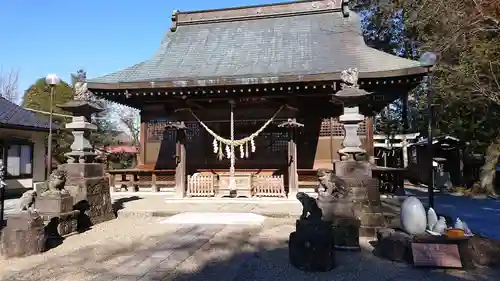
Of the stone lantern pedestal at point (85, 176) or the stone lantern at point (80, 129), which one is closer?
the stone lantern pedestal at point (85, 176)

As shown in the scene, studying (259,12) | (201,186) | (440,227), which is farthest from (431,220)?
(259,12)

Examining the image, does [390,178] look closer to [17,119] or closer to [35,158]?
[17,119]

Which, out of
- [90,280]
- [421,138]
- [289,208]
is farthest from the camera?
[421,138]

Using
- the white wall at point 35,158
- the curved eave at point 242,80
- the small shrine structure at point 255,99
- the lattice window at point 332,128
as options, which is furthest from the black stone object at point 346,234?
the white wall at point 35,158

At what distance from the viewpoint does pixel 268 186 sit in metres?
10.1

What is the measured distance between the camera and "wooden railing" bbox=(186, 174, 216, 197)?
10328 mm

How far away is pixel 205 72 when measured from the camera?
430 inches

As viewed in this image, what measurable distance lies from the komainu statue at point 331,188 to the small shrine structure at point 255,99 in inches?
137

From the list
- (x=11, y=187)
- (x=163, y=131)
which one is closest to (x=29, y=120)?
(x=11, y=187)

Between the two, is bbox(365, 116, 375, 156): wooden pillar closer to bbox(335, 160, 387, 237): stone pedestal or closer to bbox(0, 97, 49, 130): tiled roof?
bbox(335, 160, 387, 237): stone pedestal

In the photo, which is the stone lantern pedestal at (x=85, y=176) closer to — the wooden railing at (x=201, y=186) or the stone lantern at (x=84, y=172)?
the stone lantern at (x=84, y=172)

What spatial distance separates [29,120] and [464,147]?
19.2m

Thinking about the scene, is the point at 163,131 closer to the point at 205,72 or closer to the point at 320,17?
the point at 205,72

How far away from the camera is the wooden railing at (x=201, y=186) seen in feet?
33.9
